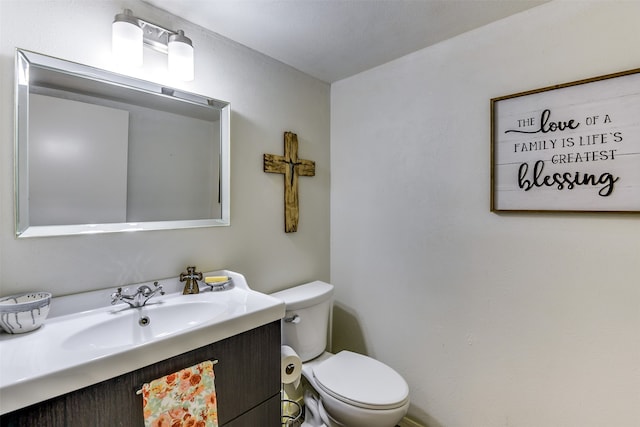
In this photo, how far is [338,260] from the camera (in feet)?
6.92

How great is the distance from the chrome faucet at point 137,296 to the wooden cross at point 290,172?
0.82m

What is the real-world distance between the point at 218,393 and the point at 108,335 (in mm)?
443

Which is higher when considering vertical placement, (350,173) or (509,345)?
(350,173)

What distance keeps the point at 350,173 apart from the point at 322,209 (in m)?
0.31

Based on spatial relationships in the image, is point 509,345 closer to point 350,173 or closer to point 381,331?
point 381,331

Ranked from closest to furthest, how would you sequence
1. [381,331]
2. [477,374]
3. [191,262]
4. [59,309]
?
[59,309], [191,262], [477,374], [381,331]

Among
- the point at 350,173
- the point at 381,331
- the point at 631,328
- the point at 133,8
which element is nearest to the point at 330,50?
the point at 350,173

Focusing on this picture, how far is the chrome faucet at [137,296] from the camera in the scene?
114 cm

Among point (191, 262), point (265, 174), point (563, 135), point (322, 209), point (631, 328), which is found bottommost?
point (631, 328)

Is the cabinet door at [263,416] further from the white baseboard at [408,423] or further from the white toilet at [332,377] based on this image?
the white baseboard at [408,423]

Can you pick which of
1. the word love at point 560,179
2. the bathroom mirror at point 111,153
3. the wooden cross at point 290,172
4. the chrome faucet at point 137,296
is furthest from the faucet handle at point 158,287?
the word love at point 560,179

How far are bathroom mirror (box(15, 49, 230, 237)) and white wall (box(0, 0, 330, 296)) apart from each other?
0.13 ft

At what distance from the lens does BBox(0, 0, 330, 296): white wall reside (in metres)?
1.01

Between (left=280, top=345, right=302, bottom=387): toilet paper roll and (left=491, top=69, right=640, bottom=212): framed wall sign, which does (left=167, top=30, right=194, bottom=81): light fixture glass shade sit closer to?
(left=280, top=345, right=302, bottom=387): toilet paper roll
